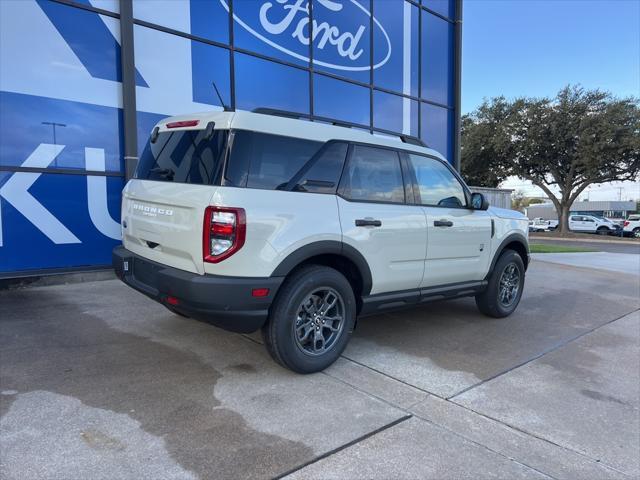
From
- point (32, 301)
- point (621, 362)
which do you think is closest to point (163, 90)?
point (32, 301)

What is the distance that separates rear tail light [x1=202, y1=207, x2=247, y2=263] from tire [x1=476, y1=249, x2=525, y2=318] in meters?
3.51

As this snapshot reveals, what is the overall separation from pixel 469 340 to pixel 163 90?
6209mm

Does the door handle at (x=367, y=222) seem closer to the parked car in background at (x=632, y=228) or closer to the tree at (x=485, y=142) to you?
the tree at (x=485, y=142)

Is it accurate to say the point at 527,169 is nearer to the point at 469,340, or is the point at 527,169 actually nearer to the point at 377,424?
the point at 469,340

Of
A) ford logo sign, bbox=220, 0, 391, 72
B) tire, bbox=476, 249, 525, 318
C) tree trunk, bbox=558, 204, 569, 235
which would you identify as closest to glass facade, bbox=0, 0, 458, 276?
ford logo sign, bbox=220, 0, 391, 72

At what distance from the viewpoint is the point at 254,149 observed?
3348 mm

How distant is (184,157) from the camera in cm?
355

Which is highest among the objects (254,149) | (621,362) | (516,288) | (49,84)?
(49,84)

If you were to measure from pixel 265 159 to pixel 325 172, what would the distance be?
572 millimetres

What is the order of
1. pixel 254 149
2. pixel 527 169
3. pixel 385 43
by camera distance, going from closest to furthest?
pixel 254 149, pixel 385 43, pixel 527 169

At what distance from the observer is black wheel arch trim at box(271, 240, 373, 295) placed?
3355 millimetres

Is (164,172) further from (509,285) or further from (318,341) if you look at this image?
(509,285)

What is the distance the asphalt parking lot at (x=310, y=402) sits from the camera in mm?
2510

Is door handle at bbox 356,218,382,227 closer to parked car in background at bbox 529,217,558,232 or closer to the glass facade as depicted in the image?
the glass facade
